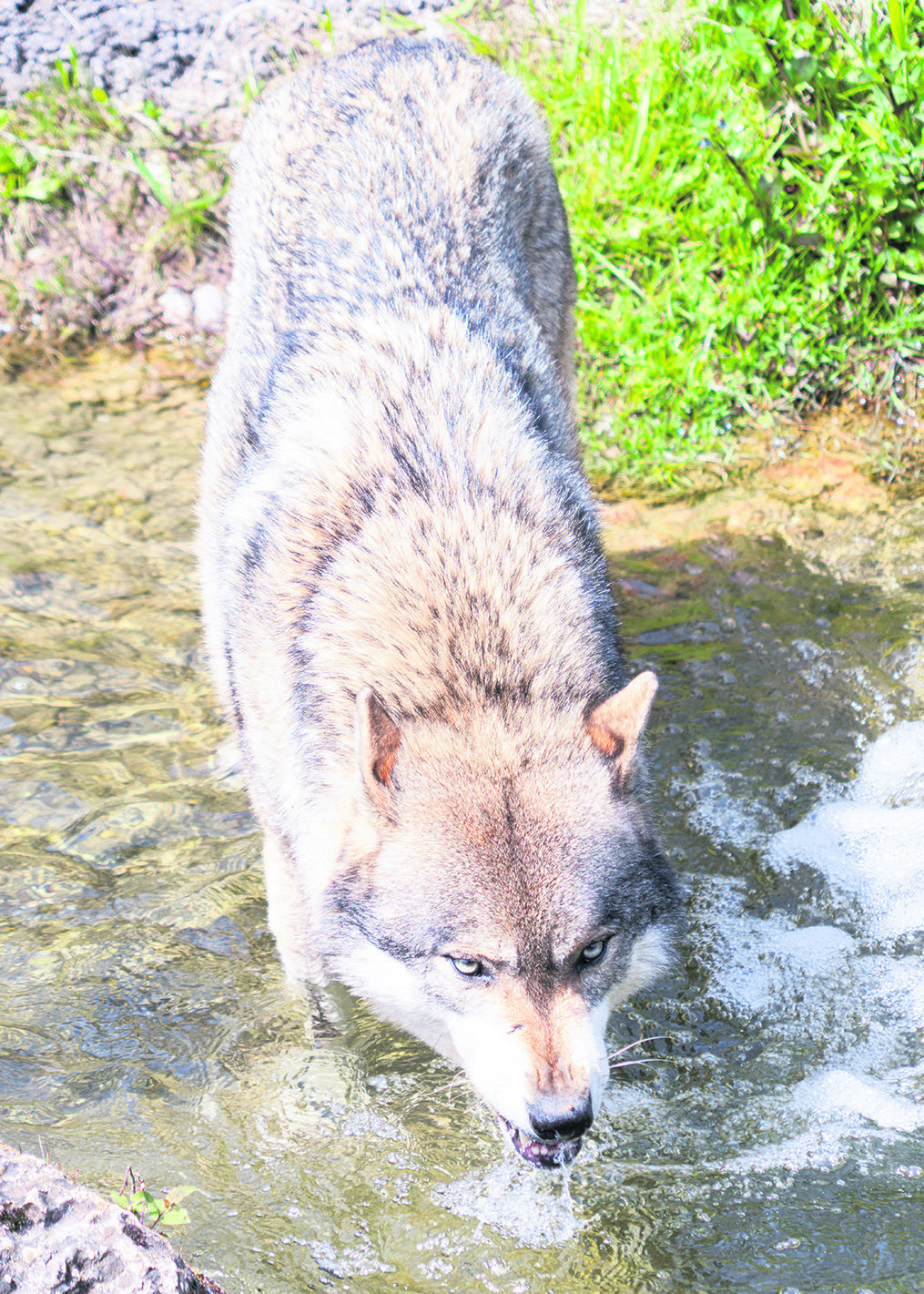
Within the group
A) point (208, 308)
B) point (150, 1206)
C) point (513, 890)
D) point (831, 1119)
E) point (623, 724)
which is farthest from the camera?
point (208, 308)

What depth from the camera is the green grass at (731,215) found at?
226 inches

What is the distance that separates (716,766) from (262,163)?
3.15 meters

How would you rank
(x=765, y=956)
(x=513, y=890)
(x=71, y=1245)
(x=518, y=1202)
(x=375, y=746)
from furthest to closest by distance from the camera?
1. (x=765, y=956)
2. (x=518, y=1202)
3. (x=375, y=746)
4. (x=513, y=890)
5. (x=71, y=1245)

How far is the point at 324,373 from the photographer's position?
12.7ft

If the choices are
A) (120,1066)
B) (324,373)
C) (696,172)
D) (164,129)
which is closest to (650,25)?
(696,172)

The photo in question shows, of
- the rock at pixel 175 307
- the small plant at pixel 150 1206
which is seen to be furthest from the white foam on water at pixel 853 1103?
the rock at pixel 175 307

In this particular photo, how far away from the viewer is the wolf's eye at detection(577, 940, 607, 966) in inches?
116

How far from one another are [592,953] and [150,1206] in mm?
1214

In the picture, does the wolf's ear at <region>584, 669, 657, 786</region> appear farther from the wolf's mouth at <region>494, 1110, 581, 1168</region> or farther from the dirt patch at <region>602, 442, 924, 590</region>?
the dirt patch at <region>602, 442, 924, 590</region>

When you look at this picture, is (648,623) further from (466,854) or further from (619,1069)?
(466,854)

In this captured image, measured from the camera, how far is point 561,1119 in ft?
9.00

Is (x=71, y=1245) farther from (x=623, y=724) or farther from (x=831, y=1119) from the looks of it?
(x=831, y=1119)

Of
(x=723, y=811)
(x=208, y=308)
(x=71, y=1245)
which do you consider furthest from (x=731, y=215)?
(x=71, y=1245)

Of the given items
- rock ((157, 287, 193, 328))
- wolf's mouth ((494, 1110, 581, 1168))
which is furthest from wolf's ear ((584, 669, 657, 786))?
A: rock ((157, 287, 193, 328))
